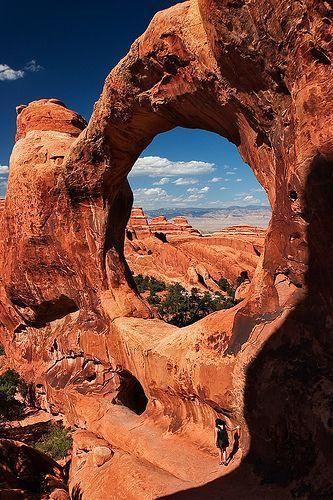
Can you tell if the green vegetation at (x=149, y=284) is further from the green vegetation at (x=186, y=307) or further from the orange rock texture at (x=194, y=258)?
the green vegetation at (x=186, y=307)

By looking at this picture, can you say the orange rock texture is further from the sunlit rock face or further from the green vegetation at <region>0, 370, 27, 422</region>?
the sunlit rock face

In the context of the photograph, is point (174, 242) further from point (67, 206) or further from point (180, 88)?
point (180, 88)

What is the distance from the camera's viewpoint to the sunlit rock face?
6.04 m

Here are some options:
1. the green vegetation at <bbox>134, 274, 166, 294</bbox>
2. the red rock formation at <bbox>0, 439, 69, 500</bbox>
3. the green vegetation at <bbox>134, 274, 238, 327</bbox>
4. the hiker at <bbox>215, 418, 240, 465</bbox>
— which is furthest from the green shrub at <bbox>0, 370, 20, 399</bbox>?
the green vegetation at <bbox>134, 274, 166, 294</bbox>

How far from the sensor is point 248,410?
7.04 m

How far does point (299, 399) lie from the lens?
6609 millimetres

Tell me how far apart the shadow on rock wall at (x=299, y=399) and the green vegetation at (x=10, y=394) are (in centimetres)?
1050

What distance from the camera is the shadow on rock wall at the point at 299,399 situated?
6.32 metres

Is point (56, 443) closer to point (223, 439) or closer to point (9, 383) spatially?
point (9, 383)

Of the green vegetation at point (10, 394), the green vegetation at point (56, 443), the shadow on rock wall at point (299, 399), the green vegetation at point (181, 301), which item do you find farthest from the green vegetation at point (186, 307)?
the shadow on rock wall at point (299, 399)

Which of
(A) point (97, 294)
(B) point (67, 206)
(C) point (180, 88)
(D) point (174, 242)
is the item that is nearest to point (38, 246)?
(B) point (67, 206)

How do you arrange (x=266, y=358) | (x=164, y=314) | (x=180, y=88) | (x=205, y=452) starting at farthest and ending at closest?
(x=164, y=314) → (x=180, y=88) → (x=205, y=452) → (x=266, y=358)

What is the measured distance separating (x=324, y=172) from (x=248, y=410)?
13.7ft

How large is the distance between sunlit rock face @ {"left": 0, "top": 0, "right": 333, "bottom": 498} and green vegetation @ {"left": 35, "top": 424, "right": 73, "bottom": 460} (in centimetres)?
74
